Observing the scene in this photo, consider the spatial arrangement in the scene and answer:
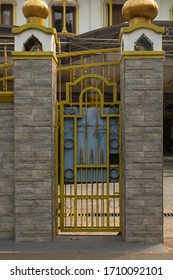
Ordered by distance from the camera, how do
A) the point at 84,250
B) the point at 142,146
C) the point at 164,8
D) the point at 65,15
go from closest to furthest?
the point at 84,250 < the point at 142,146 < the point at 65,15 < the point at 164,8

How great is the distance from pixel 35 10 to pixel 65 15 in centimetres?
1560

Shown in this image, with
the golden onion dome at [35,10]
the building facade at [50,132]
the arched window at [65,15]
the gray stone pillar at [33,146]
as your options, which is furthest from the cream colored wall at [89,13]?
the gray stone pillar at [33,146]

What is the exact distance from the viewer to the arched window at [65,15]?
20312 millimetres

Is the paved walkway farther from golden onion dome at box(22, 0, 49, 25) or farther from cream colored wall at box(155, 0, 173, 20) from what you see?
cream colored wall at box(155, 0, 173, 20)

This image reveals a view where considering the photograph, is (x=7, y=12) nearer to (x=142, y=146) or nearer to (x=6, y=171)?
(x=6, y=171)

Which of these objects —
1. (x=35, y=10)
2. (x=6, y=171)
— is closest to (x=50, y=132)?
(x=6, y=171)

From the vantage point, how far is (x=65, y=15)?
66.7 feet

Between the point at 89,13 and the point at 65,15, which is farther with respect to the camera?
the point at 89,13

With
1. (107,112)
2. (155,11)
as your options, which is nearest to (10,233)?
(107,112)

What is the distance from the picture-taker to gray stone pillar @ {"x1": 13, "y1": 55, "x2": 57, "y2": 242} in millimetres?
Result: 5320

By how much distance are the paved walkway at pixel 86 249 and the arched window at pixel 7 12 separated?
1703 cm

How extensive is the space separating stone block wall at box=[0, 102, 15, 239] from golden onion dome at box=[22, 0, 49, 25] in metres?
1.30

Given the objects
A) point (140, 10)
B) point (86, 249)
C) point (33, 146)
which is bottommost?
point (86, 249)

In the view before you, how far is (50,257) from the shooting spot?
188 inches
